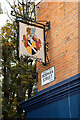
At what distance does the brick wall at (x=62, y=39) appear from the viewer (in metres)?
8.95

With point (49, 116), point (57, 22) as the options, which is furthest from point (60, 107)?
point (57, 22)

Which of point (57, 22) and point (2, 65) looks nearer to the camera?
point (57, 22)

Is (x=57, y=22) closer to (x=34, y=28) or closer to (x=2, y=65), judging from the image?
(x=34, y=28)

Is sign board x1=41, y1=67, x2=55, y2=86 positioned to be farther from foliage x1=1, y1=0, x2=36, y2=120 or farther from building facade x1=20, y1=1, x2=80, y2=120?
foliage x1=1, y1=0, x2=36, y2=120

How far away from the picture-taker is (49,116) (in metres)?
9.15

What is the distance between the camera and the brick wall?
29.3 feet

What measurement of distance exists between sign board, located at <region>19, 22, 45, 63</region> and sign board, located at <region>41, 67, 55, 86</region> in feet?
1.54

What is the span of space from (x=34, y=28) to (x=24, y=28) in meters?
0.43

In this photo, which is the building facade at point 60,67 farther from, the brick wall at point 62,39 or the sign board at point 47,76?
the sign board at point 47,76

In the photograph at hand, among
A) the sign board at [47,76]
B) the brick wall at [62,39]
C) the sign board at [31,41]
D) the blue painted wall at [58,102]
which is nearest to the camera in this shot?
the blue painted wall at [58,102]

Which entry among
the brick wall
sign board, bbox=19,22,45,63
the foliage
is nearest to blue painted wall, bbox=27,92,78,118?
the brick wall

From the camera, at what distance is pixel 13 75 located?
1694 centimetres

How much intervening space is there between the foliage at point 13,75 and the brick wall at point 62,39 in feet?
15.2

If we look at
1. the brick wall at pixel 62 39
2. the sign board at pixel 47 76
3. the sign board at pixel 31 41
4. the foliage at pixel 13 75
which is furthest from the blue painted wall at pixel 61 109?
the foliage at pixel 13 75
